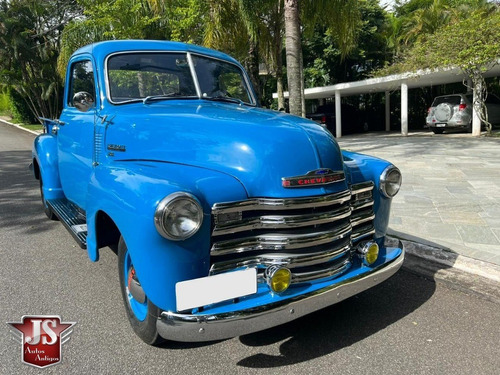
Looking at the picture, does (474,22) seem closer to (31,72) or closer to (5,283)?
(5,283)

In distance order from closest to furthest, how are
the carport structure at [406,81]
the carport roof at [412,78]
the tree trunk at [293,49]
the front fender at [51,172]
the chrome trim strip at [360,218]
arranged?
1. the chrome trim strip at [360,218]
2. the front fender at [51,172]
3. the tree trunk at [293,49]
4. the carport roof at [412,78]
5. the carport structure at [406,81]

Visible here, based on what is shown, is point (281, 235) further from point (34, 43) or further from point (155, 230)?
point (34, 43)

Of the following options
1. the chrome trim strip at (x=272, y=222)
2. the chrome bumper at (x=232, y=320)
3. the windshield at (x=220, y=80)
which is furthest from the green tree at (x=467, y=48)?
the chrome bumper at (x=232, y=320)

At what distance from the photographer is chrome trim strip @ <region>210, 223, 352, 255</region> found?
246cm

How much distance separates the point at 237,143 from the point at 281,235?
0.66 meters

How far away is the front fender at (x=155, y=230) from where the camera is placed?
7.62 ft

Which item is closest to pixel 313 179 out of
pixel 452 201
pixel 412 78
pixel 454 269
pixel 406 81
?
pixel 454 269

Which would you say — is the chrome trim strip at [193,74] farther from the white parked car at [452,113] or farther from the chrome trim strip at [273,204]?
the white parked car at [452,113]

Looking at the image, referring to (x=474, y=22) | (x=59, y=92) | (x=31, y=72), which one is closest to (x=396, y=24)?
(x=474, y=22)

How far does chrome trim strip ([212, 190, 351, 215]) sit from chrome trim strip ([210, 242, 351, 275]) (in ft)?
0.99

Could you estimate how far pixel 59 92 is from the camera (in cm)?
2623

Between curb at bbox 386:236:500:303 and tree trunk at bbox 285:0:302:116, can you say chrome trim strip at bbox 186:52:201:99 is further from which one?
tree trunk at bbox 285:0:302:116

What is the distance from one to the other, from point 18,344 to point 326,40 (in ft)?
70.8

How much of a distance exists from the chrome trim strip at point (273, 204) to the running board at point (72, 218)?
1.65 meters
